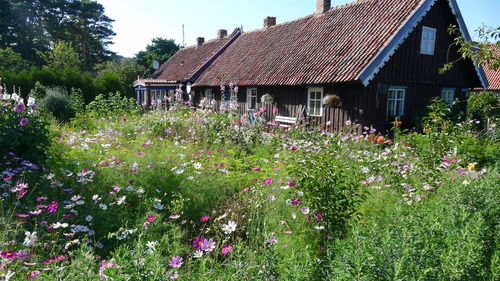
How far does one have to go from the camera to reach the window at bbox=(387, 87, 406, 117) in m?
11.1

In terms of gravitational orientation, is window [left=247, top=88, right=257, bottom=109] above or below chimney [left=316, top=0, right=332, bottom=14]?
below

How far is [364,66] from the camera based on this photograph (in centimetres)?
972

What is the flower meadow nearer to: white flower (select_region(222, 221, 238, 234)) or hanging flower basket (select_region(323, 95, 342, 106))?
white flower (select_region(222, 221, 238, 234))

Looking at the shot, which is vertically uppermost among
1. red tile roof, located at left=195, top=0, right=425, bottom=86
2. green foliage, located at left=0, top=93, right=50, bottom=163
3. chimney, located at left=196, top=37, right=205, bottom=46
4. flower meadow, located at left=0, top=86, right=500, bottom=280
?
chimney, located at left=196, top=37, right=205, bottom=46

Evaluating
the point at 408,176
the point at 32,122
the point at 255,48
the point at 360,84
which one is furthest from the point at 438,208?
the point at 255,48

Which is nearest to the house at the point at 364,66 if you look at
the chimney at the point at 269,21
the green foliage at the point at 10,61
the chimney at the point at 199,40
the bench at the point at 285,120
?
the bench at the point at 285,120

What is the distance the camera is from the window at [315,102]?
1155cm

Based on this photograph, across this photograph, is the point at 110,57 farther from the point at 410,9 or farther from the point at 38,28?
the point at 410,9

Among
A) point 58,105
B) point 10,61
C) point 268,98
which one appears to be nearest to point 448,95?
point 268,98

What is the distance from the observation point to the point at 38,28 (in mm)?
35062

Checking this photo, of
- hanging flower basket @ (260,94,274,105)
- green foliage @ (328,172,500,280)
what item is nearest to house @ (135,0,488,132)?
hanging flower basket @ (260,94,274,105)

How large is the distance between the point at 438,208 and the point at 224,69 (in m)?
15.3

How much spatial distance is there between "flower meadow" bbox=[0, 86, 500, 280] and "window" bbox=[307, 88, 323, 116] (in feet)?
16.3

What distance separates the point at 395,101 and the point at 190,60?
14790 mm
